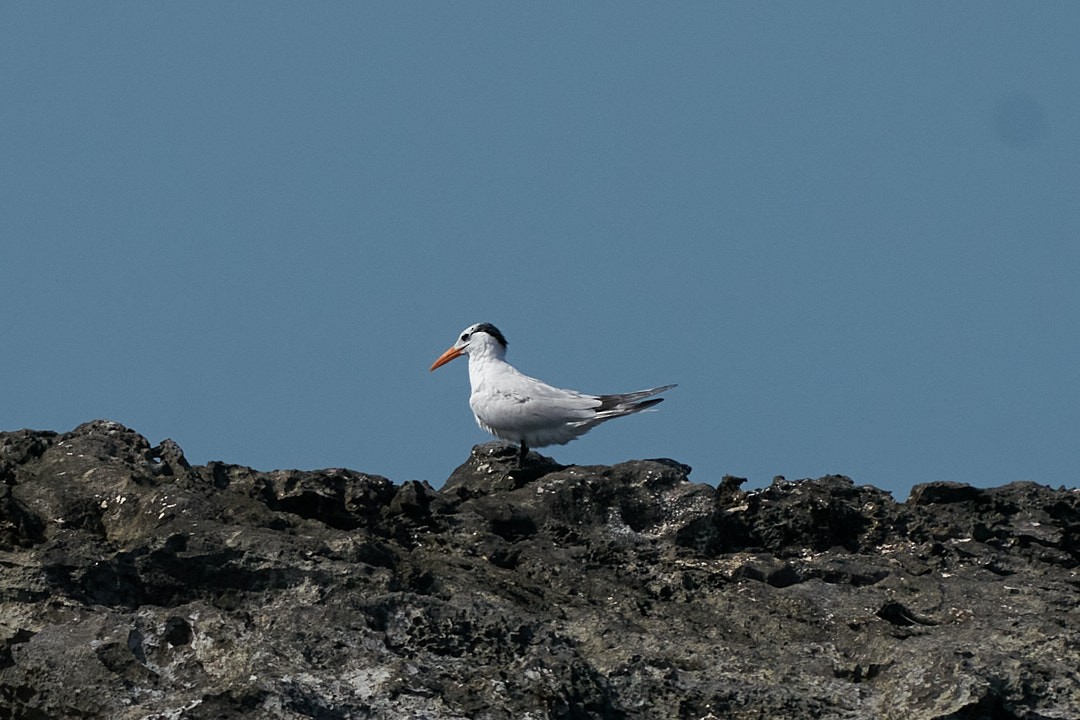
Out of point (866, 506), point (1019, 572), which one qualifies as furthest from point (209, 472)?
point (1019, 572)

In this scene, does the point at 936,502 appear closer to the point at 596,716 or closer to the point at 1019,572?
the point at 1019,572

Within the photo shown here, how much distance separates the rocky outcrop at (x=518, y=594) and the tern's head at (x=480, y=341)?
19.2ft

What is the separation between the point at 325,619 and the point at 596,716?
139 centimetres

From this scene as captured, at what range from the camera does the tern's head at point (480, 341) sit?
55.8 feet

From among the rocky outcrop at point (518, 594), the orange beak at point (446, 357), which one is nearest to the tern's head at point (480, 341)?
the orange beak at point (446, 357)

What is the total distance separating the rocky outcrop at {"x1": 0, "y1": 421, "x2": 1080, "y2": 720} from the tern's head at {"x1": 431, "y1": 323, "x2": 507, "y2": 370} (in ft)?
19.2

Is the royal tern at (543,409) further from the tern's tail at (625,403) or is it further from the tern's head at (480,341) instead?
the tern's head at (480,341)

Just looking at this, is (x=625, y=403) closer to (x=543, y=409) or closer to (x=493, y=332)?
(x=543, y=409)

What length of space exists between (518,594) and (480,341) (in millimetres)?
8658

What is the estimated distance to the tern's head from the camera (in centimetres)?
1700

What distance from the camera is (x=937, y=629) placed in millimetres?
8695

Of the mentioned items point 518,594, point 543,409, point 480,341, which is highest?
point 480,341

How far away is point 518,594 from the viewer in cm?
862

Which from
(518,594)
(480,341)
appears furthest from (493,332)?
(518,594)
